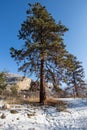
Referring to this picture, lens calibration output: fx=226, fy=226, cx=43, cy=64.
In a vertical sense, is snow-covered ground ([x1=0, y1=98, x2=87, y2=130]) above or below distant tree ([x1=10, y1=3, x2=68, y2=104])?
below

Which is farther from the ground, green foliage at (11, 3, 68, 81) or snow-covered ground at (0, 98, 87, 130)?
green foliage at (11, 3, 68, 81)

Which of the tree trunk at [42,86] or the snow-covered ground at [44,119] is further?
the tree trunk at [42,86]

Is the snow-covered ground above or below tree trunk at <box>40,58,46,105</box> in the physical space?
below

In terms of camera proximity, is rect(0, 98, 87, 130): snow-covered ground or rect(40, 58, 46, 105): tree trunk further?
rect(40, 58, 46, 105): tree trunk

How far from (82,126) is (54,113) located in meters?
3.68

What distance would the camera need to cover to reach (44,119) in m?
18.7

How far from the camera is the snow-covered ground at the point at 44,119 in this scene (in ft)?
55.2

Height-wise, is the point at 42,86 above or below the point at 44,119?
above

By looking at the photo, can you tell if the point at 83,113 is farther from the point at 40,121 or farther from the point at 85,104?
the point at 40,121

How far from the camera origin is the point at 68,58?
26.2 metres

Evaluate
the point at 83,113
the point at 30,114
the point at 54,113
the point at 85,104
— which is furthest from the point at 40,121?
the point at 85,104

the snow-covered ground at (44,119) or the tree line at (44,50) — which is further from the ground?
the tree line at (44,50)

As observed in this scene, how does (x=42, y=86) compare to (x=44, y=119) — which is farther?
(x=42, y=86)

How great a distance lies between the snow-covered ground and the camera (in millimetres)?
16812
